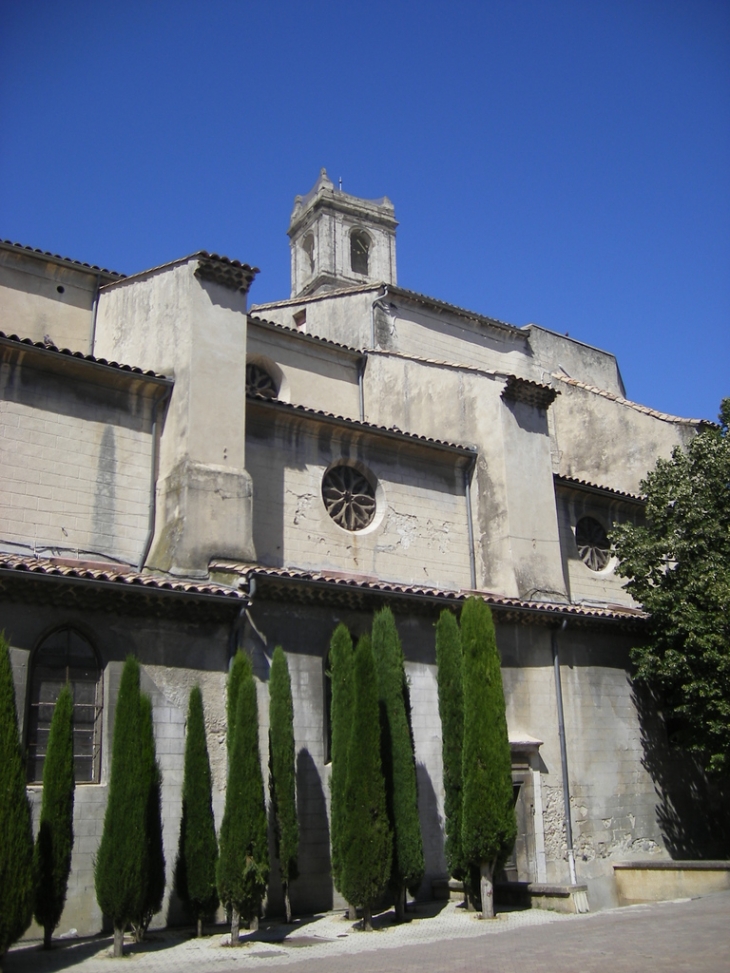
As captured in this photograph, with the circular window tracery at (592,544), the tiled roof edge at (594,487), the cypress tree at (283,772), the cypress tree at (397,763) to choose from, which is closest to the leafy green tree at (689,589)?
the tiled roof edge at (594,487)

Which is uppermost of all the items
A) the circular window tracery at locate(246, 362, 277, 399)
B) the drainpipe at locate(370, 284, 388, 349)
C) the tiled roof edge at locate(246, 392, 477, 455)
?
the drainpipe at locate(370, 284, 388, 349)

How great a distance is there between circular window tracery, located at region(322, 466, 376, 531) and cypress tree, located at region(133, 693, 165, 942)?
22.4 feet

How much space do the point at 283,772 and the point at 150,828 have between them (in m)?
2.14

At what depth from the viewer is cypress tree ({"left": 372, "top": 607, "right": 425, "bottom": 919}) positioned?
12719 mm

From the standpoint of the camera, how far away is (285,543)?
54.4 feet

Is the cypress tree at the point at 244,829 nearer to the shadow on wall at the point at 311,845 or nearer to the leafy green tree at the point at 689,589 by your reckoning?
the shadow on wall at the point at 311,845

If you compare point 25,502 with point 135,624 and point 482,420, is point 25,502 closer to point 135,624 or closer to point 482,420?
point 135,624

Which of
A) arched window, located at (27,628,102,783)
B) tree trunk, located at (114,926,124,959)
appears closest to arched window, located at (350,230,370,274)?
arched window, located at (27,628,102,783)

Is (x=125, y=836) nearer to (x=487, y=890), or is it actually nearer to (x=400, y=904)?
(x=400, y=904)

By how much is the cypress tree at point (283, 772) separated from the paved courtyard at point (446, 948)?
88 cm

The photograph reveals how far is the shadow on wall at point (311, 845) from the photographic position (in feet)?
44.2

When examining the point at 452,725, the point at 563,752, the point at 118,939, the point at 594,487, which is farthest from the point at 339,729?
the point at 594,487

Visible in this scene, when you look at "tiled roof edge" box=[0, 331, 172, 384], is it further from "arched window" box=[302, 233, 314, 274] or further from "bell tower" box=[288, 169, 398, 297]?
"arched window" box=[302, 233, 314, 274]

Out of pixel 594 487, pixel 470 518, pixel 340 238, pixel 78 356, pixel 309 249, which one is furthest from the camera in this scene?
pixel 309 249
